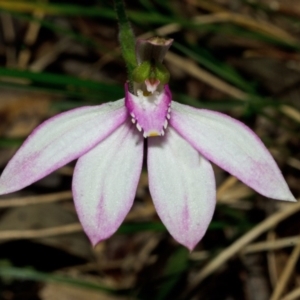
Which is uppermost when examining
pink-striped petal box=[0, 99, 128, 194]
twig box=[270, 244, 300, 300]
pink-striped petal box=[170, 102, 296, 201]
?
pink-striped petal box=[170, 102, 296, 201]

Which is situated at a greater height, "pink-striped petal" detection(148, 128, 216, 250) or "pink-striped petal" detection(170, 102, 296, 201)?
"pink-striped petal" detection(170, 102, 296, 201)

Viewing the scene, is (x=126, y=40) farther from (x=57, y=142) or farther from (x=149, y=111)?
(x=57, y=142)

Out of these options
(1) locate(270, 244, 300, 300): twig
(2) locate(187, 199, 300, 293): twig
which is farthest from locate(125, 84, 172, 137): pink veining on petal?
(1) locate(270, 244, 300, 300): twig

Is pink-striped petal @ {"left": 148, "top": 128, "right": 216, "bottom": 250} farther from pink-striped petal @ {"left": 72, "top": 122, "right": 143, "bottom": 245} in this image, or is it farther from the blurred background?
the blurred background

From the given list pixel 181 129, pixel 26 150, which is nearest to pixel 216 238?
pixel 181 129

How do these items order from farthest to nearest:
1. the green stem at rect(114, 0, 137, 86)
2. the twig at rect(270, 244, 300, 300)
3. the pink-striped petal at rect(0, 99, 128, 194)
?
the twig at rect(270, 244, 300, 300), the green stem at rect(114, 0, 137, 86), the pink-striped petal at rect(0, 99, 128, 194)

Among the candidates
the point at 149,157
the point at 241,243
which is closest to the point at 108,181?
the point at 149,157

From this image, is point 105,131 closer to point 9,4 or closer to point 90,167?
point 90,167
